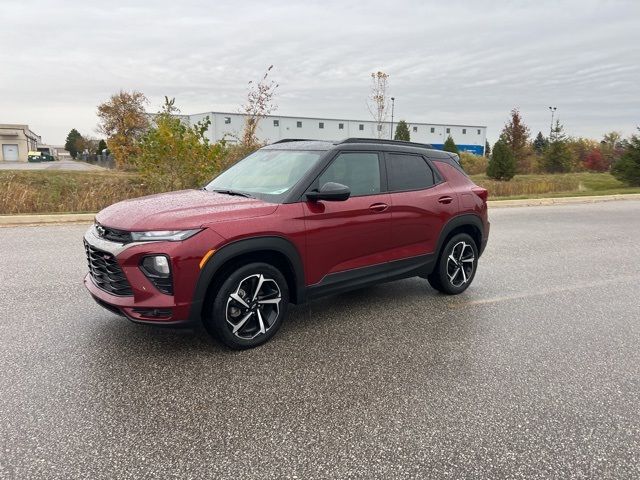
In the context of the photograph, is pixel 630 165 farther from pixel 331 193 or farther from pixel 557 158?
pixel 331 193

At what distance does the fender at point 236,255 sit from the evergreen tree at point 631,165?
2580cm

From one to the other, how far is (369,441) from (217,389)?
1.18 m

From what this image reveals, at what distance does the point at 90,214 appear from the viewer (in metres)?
11.5

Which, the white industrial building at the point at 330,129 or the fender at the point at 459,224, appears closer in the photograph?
the fender at the point at 459,224

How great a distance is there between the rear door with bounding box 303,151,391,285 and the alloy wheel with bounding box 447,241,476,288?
120 centimetres

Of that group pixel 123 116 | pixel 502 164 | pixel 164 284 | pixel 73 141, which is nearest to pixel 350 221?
pixel 164 284

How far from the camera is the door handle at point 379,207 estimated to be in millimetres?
4722

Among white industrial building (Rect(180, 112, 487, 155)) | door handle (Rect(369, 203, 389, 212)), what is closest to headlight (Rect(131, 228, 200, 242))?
door handle (Rect(369, 203, 389, 212))

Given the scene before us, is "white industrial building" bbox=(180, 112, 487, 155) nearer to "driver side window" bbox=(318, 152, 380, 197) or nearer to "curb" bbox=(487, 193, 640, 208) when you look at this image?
"curb" bbox=(487, 193, 640, 208)

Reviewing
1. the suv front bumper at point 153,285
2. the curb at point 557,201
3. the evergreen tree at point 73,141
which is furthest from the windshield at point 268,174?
the evergreen tree at point 73,141

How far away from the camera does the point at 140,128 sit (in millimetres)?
48469

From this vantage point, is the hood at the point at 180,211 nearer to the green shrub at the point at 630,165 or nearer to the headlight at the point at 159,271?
the headlight at the point at 159,271

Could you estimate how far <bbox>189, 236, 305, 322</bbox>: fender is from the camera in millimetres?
3672

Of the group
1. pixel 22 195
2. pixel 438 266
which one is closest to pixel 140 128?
pixel 22 195
